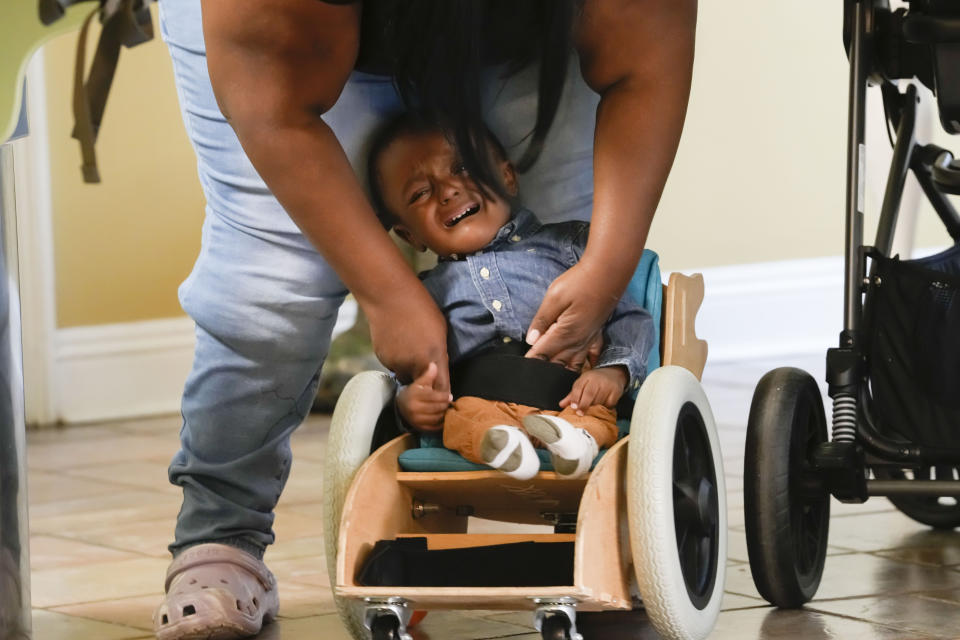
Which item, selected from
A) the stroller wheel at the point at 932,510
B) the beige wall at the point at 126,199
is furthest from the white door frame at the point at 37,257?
the stroller wheel at the point at 932,510

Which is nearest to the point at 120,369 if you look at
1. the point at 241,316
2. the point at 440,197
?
the point at 241,316

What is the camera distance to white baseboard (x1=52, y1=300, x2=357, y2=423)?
3.08m

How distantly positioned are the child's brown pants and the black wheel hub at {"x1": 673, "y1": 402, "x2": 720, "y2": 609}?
6 cm

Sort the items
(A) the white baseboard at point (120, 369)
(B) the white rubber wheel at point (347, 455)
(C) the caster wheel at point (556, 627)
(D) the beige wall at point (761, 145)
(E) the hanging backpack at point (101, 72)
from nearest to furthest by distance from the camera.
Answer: (C) the caster wheel at point (556, 627)
(B) the white rubber wheel at point (347, 455)
(E) the hanging backpack at point (101, 72)
(A) the white baseboard at point (120, 369)
(D) the beige wall at point (761, 145)

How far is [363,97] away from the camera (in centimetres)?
134

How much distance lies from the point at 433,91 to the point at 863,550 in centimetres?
78

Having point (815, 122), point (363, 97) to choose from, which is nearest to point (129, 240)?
point (815, 122)

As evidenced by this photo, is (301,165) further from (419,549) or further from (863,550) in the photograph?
(863,550)

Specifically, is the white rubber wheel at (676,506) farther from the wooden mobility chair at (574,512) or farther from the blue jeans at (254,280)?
the blue jeans at (254,280)

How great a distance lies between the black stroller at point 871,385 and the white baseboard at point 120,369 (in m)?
1.88

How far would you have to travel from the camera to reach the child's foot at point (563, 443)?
1.13 metres

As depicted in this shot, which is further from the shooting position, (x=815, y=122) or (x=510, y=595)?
(x=815, y=122)

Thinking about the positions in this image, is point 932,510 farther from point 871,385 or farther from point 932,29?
point 932,29

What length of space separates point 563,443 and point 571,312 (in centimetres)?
13
